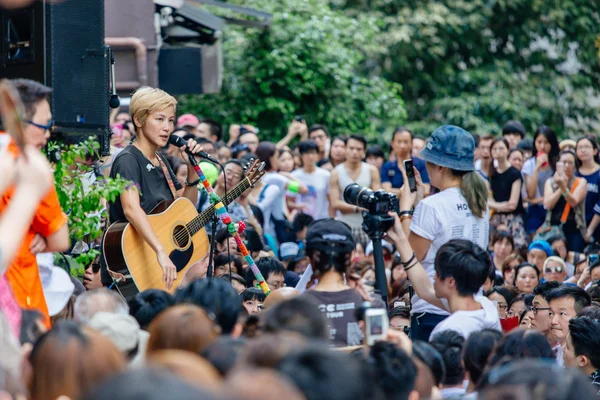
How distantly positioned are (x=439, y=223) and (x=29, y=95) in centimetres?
235

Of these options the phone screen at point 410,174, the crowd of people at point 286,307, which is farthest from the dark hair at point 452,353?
the phone screen at point 410,174

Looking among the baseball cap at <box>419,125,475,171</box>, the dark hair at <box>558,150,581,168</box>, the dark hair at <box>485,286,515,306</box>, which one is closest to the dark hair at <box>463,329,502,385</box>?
the baseball cap at <box>419,125,475,171</box>

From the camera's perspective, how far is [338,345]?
4746mm

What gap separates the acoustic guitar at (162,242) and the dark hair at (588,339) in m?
2.39

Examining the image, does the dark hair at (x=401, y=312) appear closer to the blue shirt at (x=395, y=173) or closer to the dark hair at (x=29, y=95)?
the dark hair at (x=29, y=95)

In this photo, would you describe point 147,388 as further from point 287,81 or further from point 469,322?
point 287,81

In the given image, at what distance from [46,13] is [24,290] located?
2.50 meters

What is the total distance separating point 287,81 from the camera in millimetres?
16359

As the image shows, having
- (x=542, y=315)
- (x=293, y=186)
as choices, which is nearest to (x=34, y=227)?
(x=542, y=315)

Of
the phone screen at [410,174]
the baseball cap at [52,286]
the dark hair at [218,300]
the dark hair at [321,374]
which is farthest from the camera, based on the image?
the phone screen at [410,174]

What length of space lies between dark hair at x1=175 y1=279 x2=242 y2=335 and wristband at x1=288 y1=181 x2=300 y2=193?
7.13m

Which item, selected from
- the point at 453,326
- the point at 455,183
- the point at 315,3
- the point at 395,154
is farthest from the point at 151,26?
the point at 453,326

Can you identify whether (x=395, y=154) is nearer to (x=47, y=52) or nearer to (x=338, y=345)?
(x=47, y=52)

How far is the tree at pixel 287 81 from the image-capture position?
16.4m
